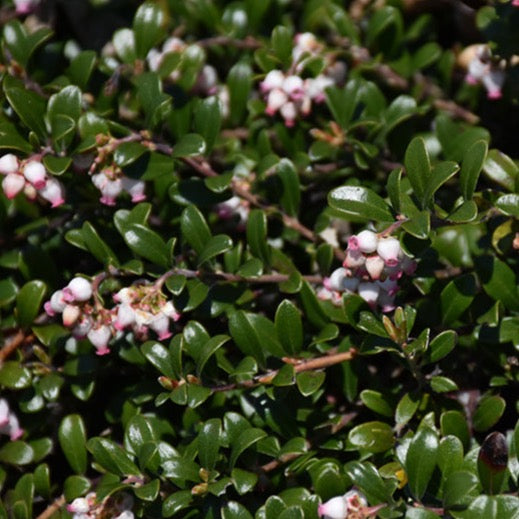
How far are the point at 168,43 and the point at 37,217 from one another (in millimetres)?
672

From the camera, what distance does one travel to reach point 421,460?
1.80 m

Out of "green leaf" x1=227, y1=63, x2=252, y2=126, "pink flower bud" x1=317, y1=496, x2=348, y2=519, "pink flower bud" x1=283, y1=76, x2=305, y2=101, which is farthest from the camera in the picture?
"green leaf" x1=227, y1=63, x2=252, y2=126

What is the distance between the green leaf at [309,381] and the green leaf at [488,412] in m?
0.35

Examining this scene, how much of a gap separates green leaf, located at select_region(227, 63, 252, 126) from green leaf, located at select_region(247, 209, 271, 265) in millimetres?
507

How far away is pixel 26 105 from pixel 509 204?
1117mm

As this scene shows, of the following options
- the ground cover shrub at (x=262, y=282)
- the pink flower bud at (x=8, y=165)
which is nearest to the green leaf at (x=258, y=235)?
the ground cover shrub at (x=262, y=282)

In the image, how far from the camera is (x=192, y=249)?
7.09 ft

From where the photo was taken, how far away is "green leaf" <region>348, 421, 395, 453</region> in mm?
1933

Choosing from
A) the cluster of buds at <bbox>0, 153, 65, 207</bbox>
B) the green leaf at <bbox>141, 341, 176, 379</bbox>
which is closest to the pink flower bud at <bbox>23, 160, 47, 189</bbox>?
the cluster of buds at <bbox>0, 153, 65, 207</bbox>

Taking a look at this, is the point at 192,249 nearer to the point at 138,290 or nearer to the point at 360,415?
the point at 138,290

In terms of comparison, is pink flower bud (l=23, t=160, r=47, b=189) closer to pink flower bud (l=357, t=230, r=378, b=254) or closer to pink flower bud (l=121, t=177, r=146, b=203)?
pink flower bud (l=121, t=177, r=146, b=203)

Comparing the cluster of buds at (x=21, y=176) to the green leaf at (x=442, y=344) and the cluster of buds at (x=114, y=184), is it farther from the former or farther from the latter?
the green leaf at (x=442, y=344)

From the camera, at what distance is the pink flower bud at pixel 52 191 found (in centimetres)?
213

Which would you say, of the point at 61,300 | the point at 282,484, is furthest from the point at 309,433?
the point at 61,300
